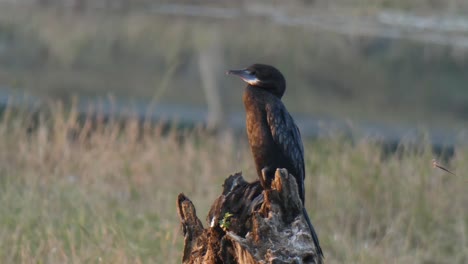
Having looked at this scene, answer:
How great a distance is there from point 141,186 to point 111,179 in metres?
0.25

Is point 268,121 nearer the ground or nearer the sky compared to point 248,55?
nearer the sky

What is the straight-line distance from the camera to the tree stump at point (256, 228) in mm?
3414

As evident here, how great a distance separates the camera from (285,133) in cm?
379

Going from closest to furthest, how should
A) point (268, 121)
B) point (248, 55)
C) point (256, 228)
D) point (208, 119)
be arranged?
1. point (256, 228)
2. point (268, 121)
3. point (208, 119)
4. point (248, 55)

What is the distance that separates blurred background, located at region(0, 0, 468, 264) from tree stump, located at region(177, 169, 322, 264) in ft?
3.97

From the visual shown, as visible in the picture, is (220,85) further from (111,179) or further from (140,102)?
(111,179)

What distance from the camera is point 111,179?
288 inches

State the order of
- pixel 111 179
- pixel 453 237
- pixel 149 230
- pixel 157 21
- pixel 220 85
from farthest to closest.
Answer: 1. pixel 157 21
2. pixel 220 85
3. pixel 111 179
4. pixel 453 237
5. pixel 149 230

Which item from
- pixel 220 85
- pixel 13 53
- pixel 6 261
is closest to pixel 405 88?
pixel 220 85

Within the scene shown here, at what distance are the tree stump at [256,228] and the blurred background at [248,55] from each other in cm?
805

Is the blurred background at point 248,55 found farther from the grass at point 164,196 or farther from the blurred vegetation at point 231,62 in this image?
the grass at point 164,196

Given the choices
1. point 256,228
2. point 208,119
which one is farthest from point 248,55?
point 256,228

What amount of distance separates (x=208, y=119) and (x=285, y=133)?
8.35 meters

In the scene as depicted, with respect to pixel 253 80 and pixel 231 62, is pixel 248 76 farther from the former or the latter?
pixel 231 62
